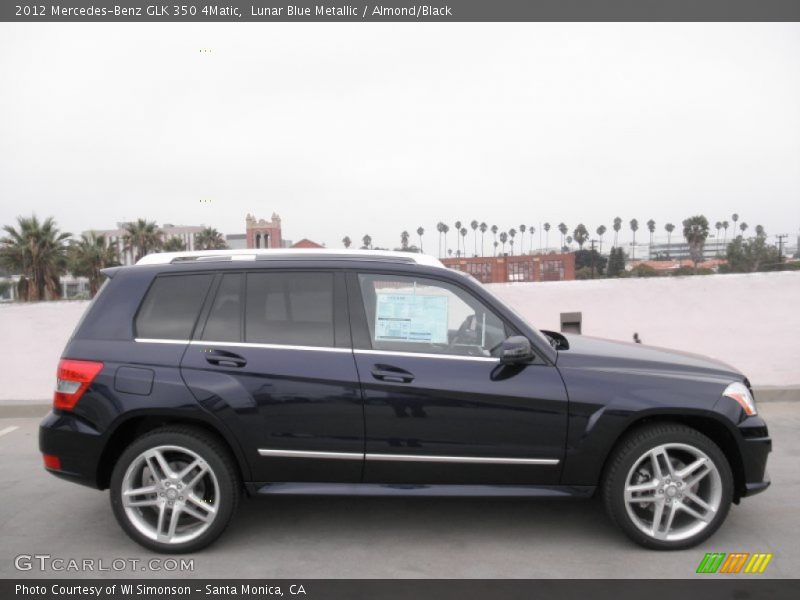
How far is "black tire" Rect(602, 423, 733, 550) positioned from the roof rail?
1529 mm

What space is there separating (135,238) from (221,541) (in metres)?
61.9

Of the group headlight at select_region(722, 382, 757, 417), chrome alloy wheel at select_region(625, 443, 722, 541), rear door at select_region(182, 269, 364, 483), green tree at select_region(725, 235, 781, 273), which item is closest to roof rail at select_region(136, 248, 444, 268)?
rear door at select_region(182, 269, 364, 483)

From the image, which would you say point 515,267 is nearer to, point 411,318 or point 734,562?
point 411,318

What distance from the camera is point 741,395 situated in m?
3.76

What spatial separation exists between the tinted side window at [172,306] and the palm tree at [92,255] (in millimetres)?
53027

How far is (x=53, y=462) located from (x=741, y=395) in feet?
13.3

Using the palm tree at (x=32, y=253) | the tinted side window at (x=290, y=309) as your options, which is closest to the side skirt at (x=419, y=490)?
the tinted side window at (x=290, y=309)

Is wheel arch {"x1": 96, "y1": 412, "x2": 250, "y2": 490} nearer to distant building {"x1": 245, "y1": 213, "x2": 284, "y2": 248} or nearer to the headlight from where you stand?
the headlight

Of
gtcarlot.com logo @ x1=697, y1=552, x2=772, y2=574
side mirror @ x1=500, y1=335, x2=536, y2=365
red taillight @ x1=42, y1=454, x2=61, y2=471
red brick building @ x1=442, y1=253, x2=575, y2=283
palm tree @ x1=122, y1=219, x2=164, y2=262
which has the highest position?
palm tree @ x1=122, y1=219, x2=164, y2=262

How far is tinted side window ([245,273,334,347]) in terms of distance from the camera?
3.80m

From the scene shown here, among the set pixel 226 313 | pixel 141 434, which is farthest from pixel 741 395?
pixel 141 434

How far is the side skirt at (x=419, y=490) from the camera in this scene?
3680 mm

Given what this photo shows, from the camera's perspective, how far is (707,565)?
355 cm
